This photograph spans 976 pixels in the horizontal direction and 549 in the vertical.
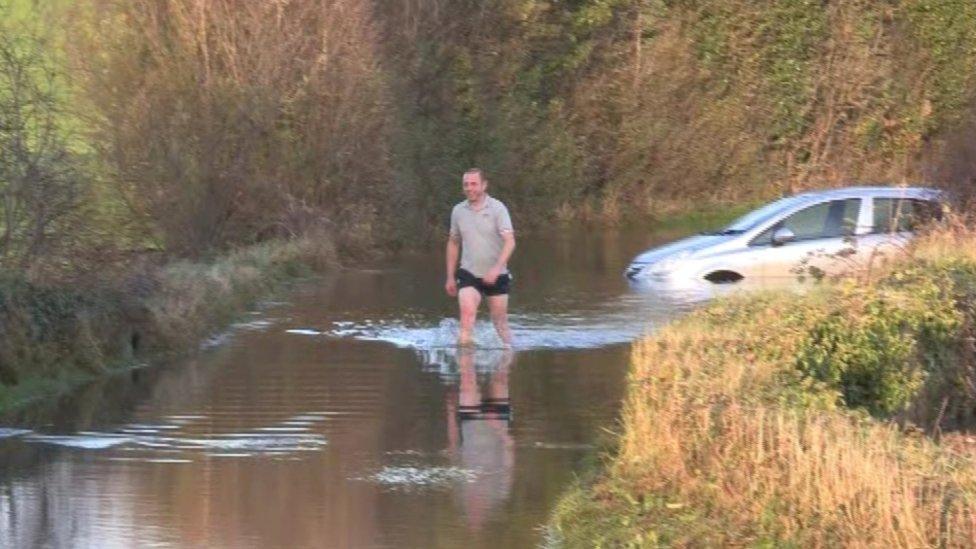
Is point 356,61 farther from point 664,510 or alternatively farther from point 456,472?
point 664,510

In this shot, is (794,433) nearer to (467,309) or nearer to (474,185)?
(474,185)

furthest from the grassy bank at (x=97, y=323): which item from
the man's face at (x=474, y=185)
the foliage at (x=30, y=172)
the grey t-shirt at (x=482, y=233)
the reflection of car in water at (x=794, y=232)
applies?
the reflection of car in water at (x=794, y=232)

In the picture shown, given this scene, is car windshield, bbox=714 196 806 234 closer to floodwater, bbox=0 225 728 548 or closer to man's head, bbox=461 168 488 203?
floodwater, bbox=0 225 728 548

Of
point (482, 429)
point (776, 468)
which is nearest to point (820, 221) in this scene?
point (482, 429)

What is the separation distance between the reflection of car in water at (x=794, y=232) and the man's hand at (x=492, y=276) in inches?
222

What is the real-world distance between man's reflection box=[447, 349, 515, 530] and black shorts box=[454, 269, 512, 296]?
0.50m

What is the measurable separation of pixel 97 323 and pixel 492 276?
3295 mm

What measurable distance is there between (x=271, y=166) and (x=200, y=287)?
825cm

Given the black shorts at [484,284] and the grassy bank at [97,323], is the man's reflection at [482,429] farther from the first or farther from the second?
the grassy bank at [97,323]

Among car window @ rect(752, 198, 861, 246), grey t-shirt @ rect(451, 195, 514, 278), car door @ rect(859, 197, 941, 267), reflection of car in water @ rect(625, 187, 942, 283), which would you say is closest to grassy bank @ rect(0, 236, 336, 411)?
grey t-shirt @ rect(451, 195, 514, 278)

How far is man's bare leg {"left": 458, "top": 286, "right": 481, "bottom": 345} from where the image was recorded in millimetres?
17562

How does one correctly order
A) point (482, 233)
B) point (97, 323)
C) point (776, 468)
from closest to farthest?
1. point (776, 468)
2. point (97, 323)
3. point (482, 233)

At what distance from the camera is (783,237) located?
75.8 feet

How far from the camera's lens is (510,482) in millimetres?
11406
